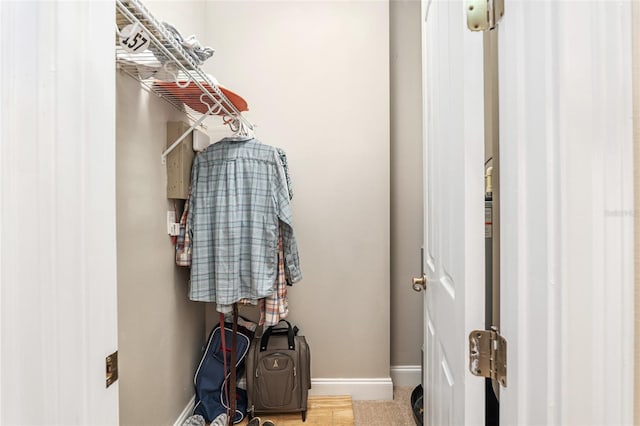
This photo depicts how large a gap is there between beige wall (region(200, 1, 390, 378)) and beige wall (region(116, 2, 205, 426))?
1.42 ft

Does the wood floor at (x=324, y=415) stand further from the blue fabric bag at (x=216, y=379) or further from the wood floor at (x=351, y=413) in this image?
the blue fabric bag at (x=216, y=379)

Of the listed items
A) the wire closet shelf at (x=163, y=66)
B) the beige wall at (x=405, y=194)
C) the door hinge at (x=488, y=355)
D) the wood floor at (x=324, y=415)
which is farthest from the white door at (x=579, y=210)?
the beige wall at (x=405, y=194)

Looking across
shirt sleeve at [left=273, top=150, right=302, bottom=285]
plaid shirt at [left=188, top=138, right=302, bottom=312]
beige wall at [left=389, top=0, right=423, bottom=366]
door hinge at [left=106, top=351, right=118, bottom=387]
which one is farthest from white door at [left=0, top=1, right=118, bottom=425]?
beige wall at [left=389, top=0, right=423, bottom=366]

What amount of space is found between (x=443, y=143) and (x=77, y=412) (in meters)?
0.98

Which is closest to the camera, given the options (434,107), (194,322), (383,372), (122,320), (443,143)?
(443,143)

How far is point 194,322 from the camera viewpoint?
1.87 metres

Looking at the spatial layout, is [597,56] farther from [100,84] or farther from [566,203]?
[100,84]

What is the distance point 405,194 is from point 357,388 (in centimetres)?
129

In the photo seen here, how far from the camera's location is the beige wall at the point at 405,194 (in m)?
2.13

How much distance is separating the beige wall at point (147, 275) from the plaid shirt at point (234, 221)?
0.16 metres

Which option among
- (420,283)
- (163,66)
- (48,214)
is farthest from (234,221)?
(48,214)

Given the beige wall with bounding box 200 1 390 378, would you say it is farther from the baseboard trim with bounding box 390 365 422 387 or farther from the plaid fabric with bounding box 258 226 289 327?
the plaid fabric with bounding box 258 226 289 327

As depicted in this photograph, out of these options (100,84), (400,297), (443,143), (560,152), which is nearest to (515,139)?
(560,152)

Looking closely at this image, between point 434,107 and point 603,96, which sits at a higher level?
point 434,107
